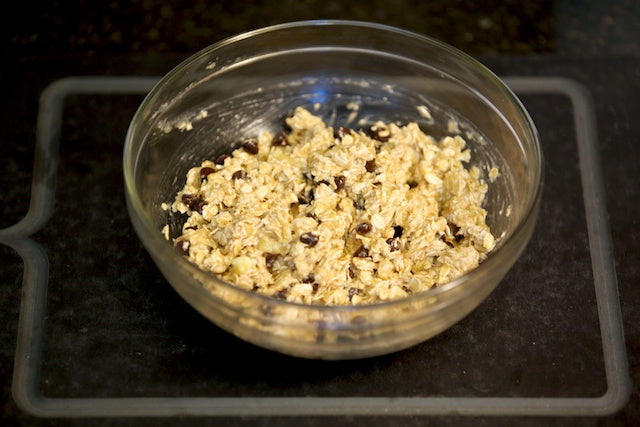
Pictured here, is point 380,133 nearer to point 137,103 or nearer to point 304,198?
point 304,198

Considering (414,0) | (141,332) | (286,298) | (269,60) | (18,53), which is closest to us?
(286,298)

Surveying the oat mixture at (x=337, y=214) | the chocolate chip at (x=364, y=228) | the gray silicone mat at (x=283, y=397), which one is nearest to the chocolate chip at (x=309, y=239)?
the oat mixture at (x=337, y=214)

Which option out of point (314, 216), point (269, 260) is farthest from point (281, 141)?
point (269, 260)

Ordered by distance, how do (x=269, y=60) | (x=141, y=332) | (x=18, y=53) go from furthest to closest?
(x=18, y=53)
(x=269, y=60)
(x=141, y=332)

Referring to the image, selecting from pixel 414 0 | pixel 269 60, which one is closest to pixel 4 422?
pixel 269 60

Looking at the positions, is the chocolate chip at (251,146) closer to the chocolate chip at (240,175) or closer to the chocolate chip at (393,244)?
the chocolate chip at (240,175)

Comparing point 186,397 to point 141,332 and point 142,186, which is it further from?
point 142,186

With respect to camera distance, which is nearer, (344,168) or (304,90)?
(344,168)
